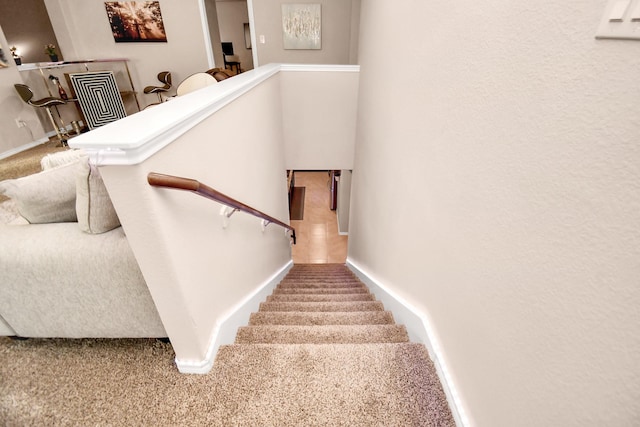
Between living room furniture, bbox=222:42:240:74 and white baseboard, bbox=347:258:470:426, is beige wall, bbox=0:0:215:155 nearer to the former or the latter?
living room furniture, bbox=222:42:240:74

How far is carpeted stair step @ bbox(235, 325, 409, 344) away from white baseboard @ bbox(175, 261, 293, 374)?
0.09 meters

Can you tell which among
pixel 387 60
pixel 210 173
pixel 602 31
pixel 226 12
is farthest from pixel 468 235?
pixel 226 12

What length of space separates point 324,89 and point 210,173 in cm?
260

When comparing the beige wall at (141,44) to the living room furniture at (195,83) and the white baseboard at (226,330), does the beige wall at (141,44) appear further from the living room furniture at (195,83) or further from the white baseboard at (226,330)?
the white baseboard at (226,330)

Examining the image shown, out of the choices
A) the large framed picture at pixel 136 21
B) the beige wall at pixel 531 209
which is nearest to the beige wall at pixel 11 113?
the large framed picture at pixel 136 21

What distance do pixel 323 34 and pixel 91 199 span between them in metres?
4.77

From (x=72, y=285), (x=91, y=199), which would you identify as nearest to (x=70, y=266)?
(x=72, y=285)

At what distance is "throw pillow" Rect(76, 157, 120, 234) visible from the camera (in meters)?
1.17

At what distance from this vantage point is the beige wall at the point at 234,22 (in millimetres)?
9250

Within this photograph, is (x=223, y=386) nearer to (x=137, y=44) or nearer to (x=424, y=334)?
(x=424, y=334)

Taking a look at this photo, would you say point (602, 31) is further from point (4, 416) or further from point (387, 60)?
point (4, 416)

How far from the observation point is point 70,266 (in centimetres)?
121

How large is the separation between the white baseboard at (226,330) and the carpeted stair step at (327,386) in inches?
1.9

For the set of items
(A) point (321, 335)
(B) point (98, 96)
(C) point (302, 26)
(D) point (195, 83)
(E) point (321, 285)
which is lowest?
(E) point (321, 285)
